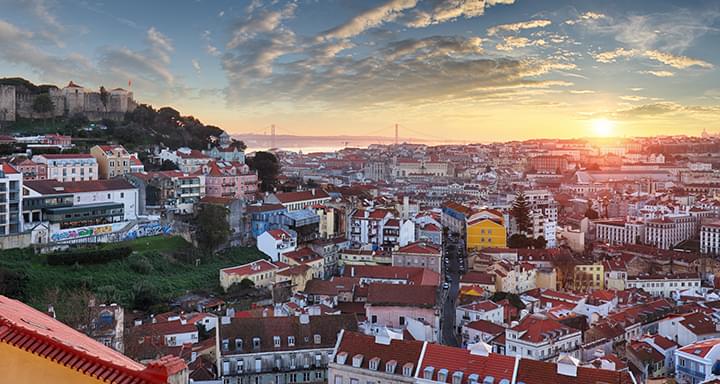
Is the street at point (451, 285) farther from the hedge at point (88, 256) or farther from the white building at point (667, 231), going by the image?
the white building at point (667, 231)

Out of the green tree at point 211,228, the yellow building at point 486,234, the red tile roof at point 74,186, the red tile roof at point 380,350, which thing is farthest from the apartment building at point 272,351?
the yellow building at point 486,234

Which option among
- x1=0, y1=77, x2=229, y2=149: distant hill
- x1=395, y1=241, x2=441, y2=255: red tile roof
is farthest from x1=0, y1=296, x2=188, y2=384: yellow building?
x1=0, y1=77, x2=229, y2=149: distant hill

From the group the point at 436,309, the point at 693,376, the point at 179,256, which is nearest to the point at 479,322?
the point at 436,309

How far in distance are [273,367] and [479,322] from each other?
690 cm

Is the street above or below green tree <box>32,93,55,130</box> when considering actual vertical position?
below

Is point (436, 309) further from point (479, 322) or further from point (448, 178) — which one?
point (448, 178)

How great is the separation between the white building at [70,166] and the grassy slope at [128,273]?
557cm

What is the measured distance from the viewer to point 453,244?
31.4 metres

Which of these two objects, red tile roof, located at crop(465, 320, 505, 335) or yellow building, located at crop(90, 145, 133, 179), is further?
yellow building, located at crop(90, 145, 133, 179)

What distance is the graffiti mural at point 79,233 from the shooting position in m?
19.5

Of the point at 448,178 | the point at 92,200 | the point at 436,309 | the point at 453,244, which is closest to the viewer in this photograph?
the point at 436,309

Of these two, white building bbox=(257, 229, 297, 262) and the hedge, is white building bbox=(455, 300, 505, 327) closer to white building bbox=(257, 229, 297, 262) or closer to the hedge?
white building bbox=(257, 229, 297, 262)

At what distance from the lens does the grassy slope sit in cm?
1717

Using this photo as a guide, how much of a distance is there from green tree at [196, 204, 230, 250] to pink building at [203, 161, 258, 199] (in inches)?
187
